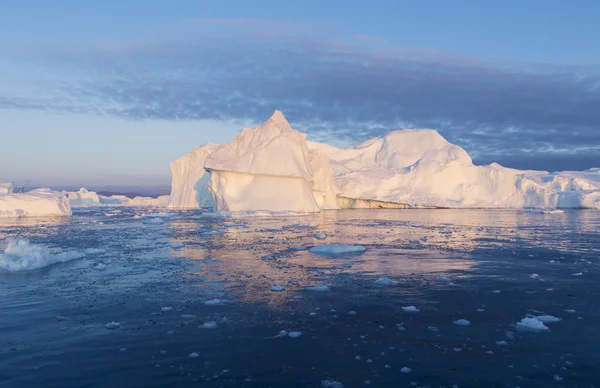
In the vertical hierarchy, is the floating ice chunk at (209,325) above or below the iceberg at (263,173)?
below

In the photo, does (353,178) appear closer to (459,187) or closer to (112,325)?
(459,187)

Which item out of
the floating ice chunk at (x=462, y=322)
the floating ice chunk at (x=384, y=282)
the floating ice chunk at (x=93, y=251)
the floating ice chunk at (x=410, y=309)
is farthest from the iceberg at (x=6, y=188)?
the floating ice chunk at (x=462, y=322)

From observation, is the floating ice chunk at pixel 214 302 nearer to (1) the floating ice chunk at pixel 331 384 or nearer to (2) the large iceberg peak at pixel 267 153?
(1) the floating ice chunk at pixel 331 384

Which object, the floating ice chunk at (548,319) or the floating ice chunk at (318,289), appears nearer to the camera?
the floating ice chunk at (548,319)

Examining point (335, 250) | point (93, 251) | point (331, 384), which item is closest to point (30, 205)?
point (93, 251)

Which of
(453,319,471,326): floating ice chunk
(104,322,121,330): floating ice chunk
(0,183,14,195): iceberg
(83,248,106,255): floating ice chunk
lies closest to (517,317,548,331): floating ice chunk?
(453,319,471,326): floating ice chunk
